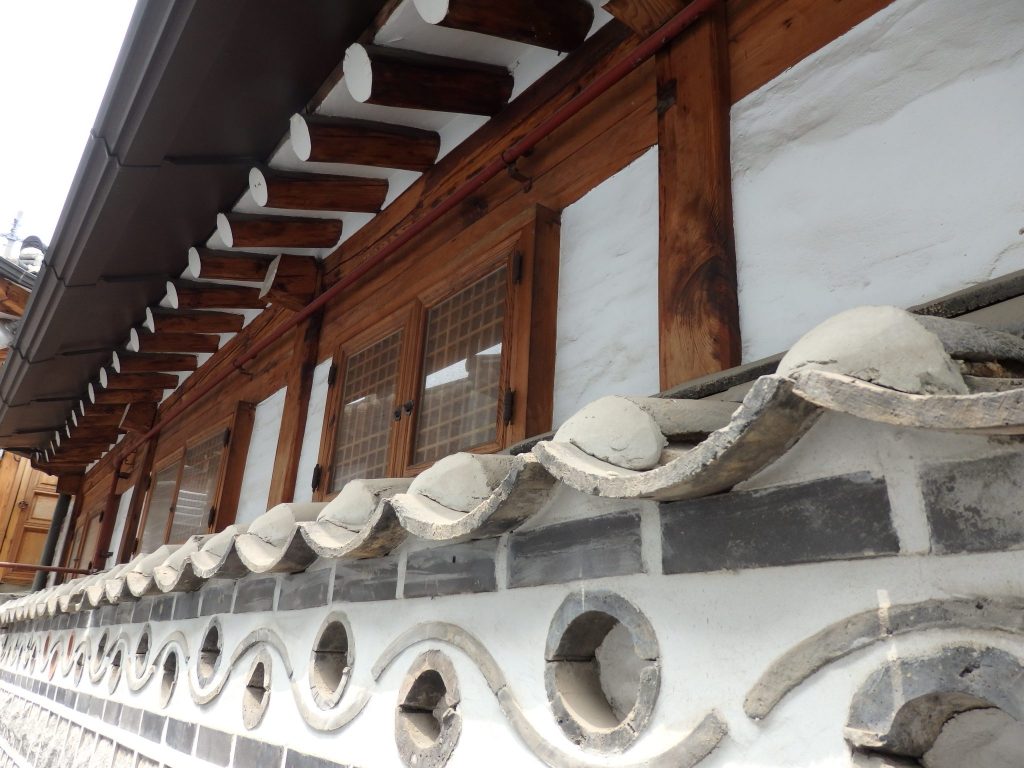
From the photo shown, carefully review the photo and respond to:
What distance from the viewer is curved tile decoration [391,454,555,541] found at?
1.61 metres

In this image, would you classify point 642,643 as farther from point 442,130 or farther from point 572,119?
point 442,130

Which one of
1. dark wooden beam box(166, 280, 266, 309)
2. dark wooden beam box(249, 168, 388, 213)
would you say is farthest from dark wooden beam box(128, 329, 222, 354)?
dark wooden beam box(249, 168, 388, 213)

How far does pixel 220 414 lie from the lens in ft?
18.9

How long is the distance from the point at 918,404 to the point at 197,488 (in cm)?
586

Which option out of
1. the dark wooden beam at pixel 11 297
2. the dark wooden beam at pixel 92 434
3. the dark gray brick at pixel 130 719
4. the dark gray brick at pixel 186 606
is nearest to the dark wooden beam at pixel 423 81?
the dark gray brick at pixel 186 606

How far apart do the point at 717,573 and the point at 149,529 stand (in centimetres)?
705

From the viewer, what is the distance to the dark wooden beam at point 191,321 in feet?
17.5

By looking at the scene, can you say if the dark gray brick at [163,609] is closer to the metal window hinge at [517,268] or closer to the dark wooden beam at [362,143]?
the dark wooden beam at [362,143]

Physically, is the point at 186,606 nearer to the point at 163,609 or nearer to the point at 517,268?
the point at 163,609

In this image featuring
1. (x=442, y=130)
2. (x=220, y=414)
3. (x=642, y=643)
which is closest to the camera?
(x=642, y=643)

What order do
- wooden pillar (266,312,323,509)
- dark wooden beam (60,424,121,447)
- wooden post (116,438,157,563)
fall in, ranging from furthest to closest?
dark wooden beam (60,424,121,447) < wooden post (116,438,157,563) < wooden pillar (266,312,323,509)

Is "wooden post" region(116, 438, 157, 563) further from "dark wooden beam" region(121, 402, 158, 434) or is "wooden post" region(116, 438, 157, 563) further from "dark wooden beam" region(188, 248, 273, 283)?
"dark wooden beam" region(188, 248, 273, 283)

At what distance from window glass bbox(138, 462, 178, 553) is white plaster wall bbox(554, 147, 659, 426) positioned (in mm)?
5018

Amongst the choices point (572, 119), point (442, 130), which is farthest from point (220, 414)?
point (572, 119)
